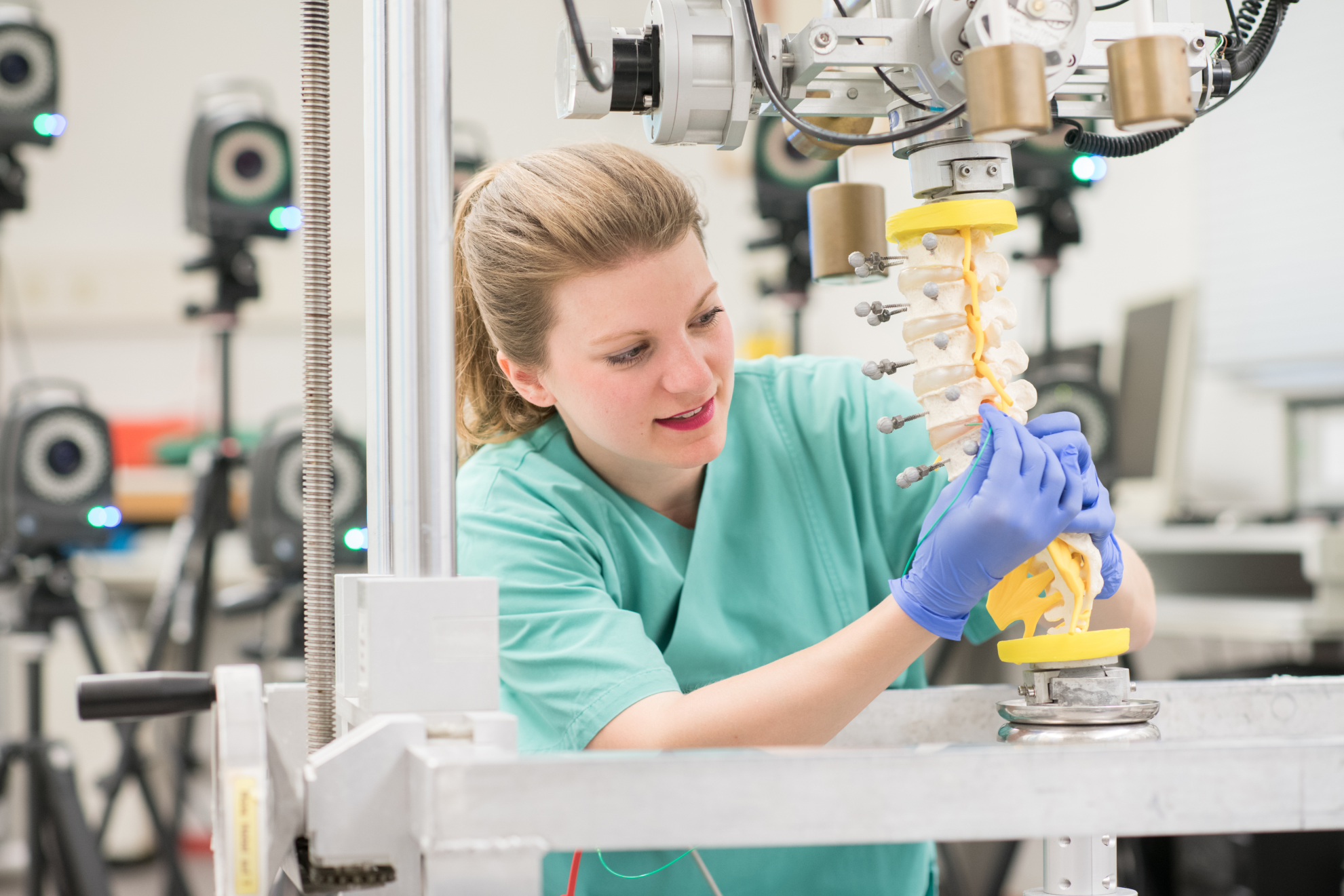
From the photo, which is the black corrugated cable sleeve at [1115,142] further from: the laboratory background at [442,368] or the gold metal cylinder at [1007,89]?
the gold metal cylinder at [1007,89]

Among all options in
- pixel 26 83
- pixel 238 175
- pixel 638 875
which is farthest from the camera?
pixel 238 175

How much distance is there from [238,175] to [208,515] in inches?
25.2

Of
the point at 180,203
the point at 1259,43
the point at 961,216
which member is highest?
the point at 180,203

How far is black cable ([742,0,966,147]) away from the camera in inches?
26.1

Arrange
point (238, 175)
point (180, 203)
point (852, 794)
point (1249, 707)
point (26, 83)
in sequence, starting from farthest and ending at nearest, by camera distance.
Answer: point (180, 203)
point (238, 175)
point (26, 83)
point (1249, 707)
point (852, 794)

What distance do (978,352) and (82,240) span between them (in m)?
3.85

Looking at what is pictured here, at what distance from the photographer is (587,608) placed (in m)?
0.94

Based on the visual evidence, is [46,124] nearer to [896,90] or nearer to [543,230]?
[543,230]

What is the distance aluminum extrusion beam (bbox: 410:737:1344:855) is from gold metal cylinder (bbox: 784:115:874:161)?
417 mm

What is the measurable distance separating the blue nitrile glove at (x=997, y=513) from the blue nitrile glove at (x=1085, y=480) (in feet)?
0.05

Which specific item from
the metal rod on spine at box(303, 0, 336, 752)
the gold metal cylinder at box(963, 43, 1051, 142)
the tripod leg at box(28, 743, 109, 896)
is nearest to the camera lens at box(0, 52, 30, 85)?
the tripod leg at box(28, 743, 109, 896)

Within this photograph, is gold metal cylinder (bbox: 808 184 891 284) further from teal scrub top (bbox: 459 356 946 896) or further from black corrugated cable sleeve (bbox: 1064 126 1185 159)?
teal scrub top (bbox: 459 356 946 896)

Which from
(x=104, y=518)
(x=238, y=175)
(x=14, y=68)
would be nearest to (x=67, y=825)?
(x=104, y=518)

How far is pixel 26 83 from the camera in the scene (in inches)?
84.6
